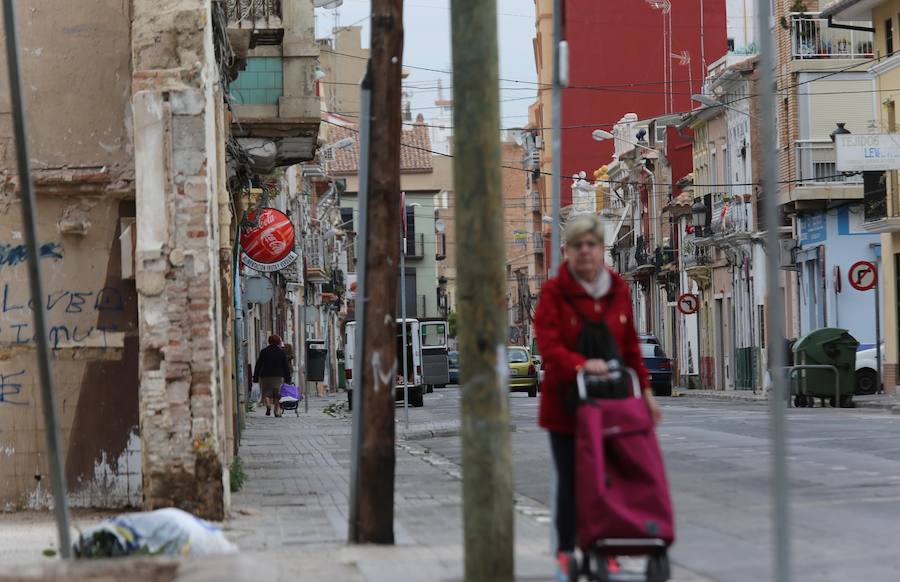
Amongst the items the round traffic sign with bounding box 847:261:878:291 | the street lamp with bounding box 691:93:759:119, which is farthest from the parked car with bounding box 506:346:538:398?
the round traffic sign with bounding box 847:261:878:291

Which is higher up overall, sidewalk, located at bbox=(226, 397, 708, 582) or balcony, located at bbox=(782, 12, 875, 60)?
balcony, located at bbox=(782, 12, 875, 60)

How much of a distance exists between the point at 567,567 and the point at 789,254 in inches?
1964

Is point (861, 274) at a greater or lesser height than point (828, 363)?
greater

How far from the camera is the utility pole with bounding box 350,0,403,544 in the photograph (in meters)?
11.9

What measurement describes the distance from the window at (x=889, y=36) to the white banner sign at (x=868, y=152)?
15.5 feet

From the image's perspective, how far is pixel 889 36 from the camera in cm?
4850

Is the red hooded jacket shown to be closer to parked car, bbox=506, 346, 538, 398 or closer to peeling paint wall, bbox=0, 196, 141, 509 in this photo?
peeling paint wall, bbox=0, 196, 141, 509

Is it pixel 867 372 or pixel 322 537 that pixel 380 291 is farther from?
pixel 867 372

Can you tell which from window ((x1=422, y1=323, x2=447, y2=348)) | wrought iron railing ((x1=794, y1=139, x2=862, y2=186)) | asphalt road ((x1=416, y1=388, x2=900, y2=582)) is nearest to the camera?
asphalt road ((x1=416, y1=388, x2=900, y2=582))

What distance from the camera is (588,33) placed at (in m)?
97.6

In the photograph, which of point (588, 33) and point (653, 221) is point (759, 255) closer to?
point (653, 221)

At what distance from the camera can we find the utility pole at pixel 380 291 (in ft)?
39.1

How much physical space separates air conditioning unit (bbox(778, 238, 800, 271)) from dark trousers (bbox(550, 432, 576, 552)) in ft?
162

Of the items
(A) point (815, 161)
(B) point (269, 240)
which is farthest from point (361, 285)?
(A) point (815, 161)
